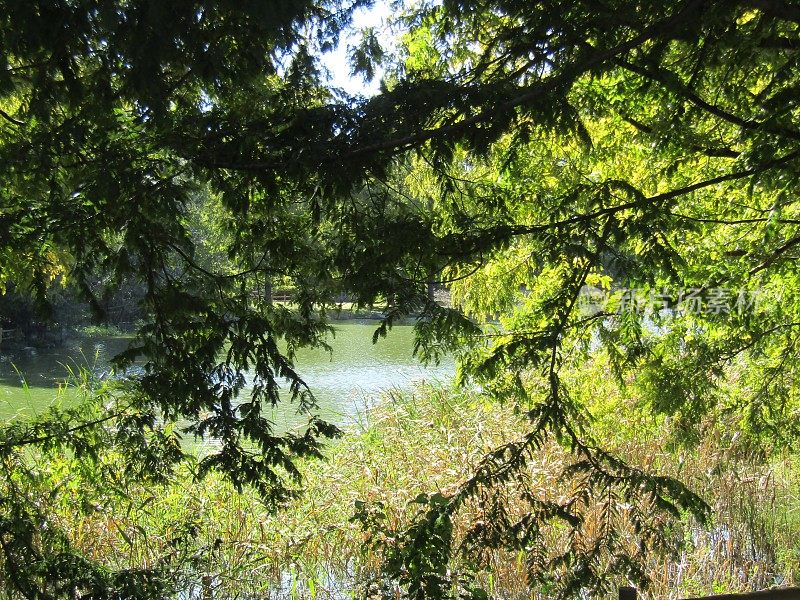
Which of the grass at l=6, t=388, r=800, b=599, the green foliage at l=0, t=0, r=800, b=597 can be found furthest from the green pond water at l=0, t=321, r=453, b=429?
the green foliage at l=0, t=0, r=800, b=597

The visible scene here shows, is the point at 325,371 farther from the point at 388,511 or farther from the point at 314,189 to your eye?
the point at 314,189

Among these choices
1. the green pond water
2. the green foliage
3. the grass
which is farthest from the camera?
the green pond water

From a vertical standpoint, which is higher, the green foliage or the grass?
the green foliage

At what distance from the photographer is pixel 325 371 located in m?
12.5

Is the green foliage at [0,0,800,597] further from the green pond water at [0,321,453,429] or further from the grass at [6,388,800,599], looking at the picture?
the green pond water at [0,321,453,429]

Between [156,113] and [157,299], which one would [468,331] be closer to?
[157,299]

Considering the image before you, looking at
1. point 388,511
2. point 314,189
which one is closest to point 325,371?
point 388,511

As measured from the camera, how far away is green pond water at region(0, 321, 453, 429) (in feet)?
27.7

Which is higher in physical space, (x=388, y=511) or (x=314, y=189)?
(x=314, y=189)

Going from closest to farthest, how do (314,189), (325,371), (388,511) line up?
1. (314,189)
2. (388,511)
3. (325,371)

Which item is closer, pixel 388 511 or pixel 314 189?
pixel 314 189

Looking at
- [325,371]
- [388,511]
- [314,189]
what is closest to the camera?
[314,189]

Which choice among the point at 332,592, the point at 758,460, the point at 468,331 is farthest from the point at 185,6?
the point at 758,460

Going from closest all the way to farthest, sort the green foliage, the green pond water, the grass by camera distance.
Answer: the green foliage, the grass, the green pond water
